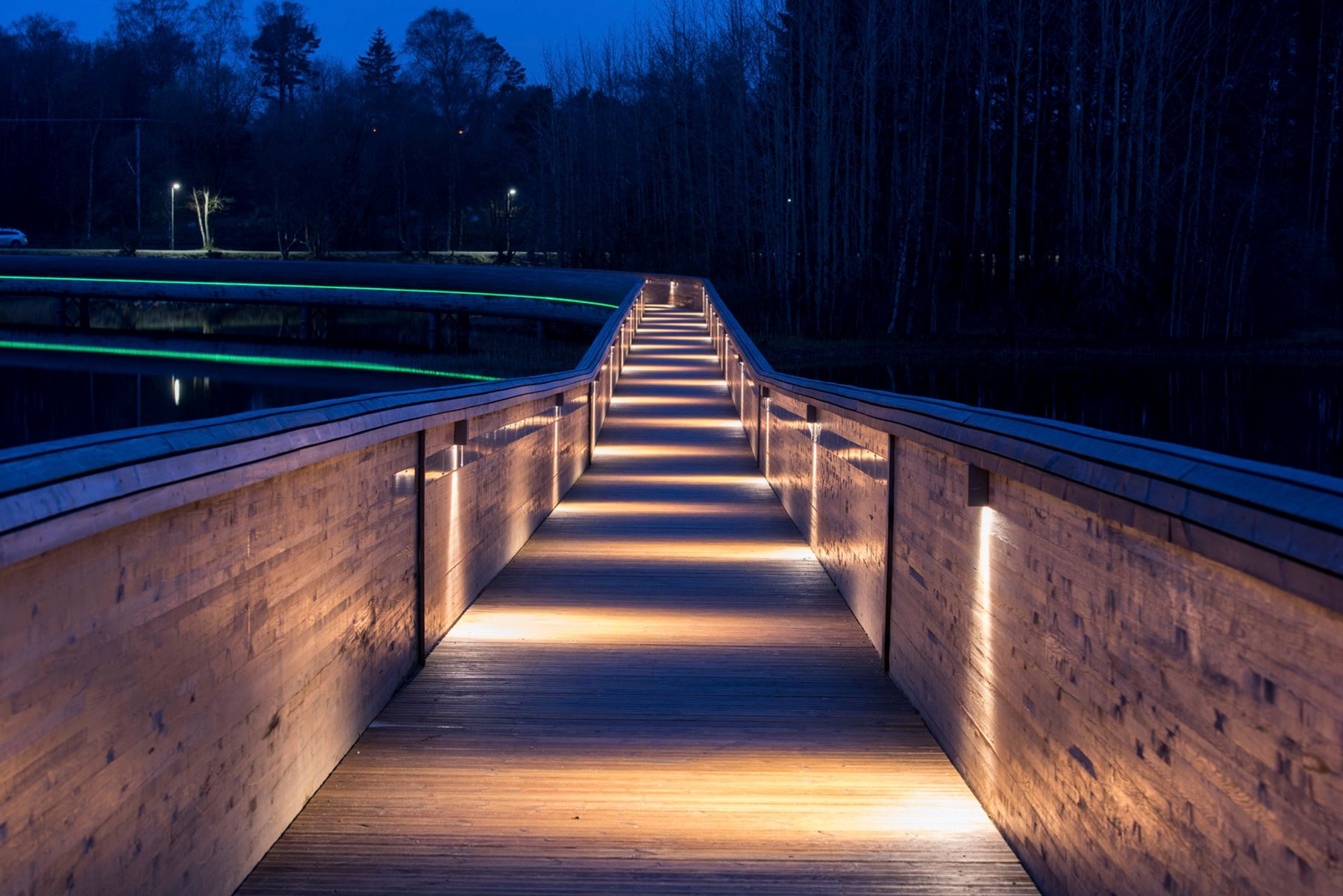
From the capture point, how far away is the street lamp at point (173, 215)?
67188mm

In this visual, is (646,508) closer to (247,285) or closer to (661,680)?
(661,680)

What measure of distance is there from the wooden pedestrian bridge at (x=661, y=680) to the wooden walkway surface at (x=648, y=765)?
0.02 metres

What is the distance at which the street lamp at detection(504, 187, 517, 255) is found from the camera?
70812 millimetres

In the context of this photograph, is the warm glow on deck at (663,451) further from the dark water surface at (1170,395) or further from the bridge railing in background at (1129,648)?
the bridge railing in background at (1129,648)

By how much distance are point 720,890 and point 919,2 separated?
3485 cm

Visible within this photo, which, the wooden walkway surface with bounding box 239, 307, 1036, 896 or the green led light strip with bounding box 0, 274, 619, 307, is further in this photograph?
the green led light strip with bounding box 0, 274, 619, 307

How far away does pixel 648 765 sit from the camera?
13.0ft

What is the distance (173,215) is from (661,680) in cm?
6992

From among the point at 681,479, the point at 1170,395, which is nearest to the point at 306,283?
the point at 1170,395

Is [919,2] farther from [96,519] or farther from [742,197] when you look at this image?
[96,519]

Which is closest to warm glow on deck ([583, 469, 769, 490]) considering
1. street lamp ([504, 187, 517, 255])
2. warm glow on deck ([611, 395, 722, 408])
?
warm glow on deck ([611, 395, 722, 408])

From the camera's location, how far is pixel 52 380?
4503cm

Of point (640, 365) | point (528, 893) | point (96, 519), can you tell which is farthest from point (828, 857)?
point (640, 365)

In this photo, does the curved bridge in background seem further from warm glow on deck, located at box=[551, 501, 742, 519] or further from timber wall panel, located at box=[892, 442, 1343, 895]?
timber wall panel, located at box=[892, 442, 1343, 895]
